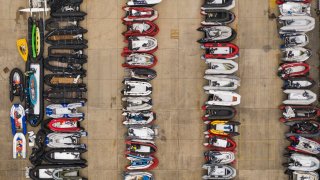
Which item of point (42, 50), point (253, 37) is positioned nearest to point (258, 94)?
point (253, 37)

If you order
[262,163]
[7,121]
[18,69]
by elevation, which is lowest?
[262,163]

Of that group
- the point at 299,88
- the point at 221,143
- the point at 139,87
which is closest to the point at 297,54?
the point at 299,88

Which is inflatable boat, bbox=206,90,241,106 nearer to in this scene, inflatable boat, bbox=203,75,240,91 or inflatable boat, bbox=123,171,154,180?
inflatable boat, bbox=203,75,240,91

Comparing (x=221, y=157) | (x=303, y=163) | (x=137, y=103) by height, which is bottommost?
(x=303, y=163)

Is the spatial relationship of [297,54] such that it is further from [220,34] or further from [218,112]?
[218,112]

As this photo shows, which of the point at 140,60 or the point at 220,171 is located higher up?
Result: the point at 140,60

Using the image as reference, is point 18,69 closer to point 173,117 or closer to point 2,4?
point 2,4

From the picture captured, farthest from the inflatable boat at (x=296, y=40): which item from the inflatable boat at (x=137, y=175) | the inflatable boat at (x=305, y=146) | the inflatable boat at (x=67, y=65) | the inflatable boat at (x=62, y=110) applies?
the inflatable boat at (x=62, y=110)
